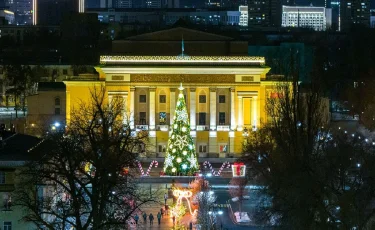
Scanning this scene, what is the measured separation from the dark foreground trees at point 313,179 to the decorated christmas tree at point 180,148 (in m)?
5.09

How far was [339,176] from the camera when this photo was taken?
43156 mm

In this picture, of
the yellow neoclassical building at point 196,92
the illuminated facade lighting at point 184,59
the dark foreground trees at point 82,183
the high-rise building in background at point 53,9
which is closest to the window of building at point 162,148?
the yellow neoclassical building at point 196,92

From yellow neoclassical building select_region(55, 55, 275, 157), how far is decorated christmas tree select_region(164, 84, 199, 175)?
1354cm

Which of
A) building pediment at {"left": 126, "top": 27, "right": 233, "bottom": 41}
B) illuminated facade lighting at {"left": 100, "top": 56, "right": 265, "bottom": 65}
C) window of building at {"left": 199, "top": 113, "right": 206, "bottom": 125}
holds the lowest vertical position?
window of building at {"left": 199, "top": 113, "right": 206, "bottom": 125}

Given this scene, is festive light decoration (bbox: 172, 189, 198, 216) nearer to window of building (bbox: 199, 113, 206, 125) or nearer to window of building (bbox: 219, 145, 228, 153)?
window of building (bbox: 219, 145, 228, 153)

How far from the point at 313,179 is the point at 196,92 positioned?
3557 cm

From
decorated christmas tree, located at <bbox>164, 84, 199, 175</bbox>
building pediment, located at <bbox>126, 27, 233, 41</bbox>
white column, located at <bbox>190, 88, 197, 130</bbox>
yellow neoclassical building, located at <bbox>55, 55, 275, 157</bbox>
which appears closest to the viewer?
decorated christmas tree, located at <bbox>164, 84, 199, 175</bbox>

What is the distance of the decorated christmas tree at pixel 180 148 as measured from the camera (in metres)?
62.1

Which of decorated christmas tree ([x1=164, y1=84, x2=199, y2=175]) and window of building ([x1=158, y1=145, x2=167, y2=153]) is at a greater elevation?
decorated christmas tree ([x1=164, y1=84, x2=199, y2=175])

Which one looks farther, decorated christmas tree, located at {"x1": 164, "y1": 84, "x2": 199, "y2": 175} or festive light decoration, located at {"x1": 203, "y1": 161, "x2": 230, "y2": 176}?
festive light decoration, located at {"x1": 203, "y1": 161, "x2": 230, "y2": 176}

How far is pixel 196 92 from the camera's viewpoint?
77.9 metres

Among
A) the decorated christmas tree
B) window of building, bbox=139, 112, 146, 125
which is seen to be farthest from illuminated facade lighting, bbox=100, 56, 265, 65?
the decorated christmas tree

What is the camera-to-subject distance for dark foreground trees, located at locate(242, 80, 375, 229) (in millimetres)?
40781

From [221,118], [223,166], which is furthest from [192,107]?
[223,166]
